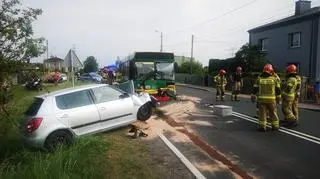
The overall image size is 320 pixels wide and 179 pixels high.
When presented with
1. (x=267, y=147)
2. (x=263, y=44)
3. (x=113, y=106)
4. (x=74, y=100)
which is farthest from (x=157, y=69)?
(x=263, y=44)

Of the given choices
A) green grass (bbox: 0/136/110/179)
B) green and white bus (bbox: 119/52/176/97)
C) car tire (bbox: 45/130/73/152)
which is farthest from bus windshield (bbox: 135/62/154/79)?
green grass (bbox: 0/136/110/179)

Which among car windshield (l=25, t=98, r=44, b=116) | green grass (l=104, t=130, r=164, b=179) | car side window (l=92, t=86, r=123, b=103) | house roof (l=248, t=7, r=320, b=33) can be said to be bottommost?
green grass (l=104, t=130, r=164, b=179)

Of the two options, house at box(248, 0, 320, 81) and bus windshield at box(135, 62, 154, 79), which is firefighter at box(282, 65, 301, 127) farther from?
house at box(248, 0, 320, 81)

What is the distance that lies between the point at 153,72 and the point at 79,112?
12131 mm

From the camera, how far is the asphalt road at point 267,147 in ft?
26.9

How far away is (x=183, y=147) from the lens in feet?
34.5

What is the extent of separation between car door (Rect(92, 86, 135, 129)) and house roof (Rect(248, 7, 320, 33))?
25284mm

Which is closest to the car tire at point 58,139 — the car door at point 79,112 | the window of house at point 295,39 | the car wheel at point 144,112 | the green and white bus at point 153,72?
the car door at point 79,112

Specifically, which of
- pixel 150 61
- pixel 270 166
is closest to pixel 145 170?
pixel 270 166

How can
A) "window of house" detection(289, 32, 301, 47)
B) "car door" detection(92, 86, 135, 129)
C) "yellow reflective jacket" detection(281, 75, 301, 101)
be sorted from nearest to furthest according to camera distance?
"car door" detection(92, 86, 135, 129) → "yellow reflective jacket" detection(281, 75, 301, 101) → "window of house" detection(289, 32, 301, 47)

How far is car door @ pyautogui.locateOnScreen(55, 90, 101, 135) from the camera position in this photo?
11195 millimetres

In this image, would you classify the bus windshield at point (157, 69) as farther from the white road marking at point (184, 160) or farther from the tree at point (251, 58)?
the tree at point (251, 58)

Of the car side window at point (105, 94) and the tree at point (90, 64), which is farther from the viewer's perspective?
the tree at point (90, 64)

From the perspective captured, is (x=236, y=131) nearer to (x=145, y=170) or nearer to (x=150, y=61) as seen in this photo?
(x=145, y=170)
